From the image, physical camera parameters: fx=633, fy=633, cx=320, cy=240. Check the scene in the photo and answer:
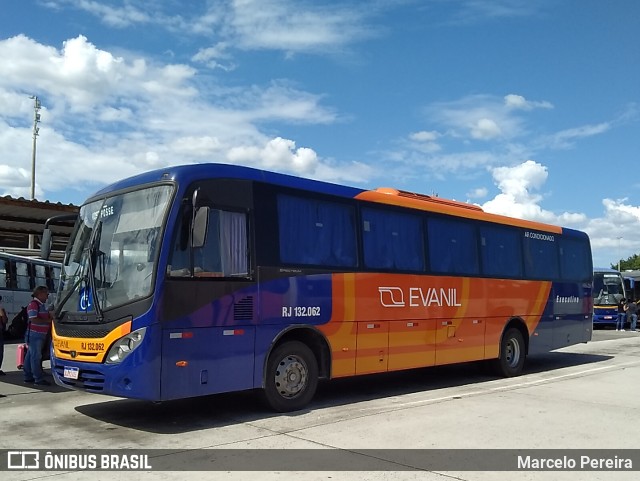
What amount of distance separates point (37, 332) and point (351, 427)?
6028 mm

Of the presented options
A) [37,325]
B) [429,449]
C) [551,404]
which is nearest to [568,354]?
[551,404]

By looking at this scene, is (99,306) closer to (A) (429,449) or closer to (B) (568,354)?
(A) (429,449)

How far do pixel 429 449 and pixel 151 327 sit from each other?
3435 millimetres

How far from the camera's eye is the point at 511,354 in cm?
1388

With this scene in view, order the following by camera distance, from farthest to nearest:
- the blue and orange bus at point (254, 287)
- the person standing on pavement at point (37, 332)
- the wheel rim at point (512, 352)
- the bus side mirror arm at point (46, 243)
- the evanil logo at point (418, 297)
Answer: the wheel rim at point (512, 352) → the person standing on pavement at point (37, 332) → the evanil logo at point (418, 297) → the bus side mirror arm at point (46, 243) → the blue and orange bus at point (254, 287)

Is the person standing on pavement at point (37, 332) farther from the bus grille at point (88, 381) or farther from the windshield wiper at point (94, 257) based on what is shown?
the windshield wiper at point (94, 257)

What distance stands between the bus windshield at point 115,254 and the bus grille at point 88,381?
75cm

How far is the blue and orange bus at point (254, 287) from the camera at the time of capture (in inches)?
299

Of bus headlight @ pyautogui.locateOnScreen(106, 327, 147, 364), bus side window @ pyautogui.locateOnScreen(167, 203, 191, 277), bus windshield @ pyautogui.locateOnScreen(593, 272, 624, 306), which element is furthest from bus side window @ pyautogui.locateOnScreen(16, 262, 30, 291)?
bus windshield @ pyautogui.locateOnScreen(593, 272, 624, 306)

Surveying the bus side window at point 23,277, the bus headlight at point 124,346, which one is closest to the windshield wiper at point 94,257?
the bus headlight at point 124,346

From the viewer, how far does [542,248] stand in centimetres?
1483

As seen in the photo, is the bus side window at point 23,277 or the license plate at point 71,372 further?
the bus side window at point 23,277

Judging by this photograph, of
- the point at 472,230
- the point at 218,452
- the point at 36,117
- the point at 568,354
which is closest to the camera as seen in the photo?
the point at 218,452

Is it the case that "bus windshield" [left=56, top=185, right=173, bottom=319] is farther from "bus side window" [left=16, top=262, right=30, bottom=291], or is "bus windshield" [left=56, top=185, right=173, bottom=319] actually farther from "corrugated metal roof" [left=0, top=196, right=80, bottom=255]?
"bus side window" [left=16, top=262, right=30, bottom=291]
